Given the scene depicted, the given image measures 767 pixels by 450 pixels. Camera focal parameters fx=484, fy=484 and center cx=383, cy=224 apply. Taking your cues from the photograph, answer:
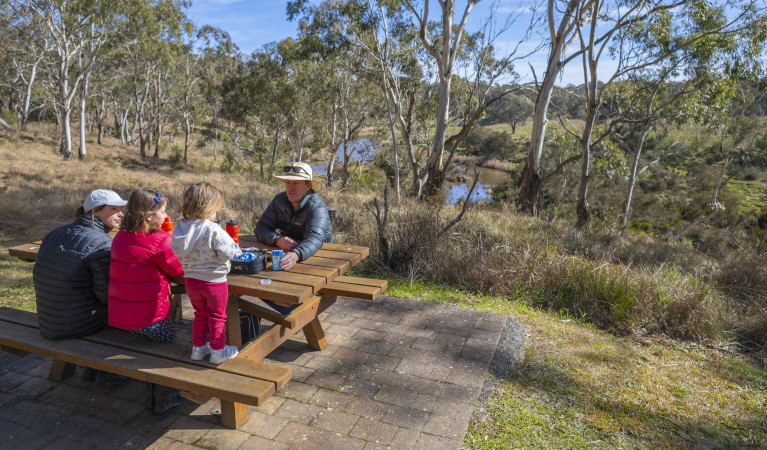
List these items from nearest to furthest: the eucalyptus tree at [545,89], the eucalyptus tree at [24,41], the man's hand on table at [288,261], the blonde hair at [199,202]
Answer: the blonde hair at [199,202] → the man's hand on table at [288,261] → the eucalyptus tree at [545,89] → the eucalyptus tree at [24,41]

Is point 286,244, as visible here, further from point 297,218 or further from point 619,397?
point 619,397

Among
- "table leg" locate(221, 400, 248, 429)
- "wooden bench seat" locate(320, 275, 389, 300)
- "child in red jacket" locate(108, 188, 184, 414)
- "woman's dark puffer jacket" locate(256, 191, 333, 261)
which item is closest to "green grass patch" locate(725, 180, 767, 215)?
"wooden bench seat" locate(320, 275, 389, 300)

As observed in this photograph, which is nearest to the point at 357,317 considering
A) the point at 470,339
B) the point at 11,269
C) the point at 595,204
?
the point at 470,339

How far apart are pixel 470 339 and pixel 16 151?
2429 cm

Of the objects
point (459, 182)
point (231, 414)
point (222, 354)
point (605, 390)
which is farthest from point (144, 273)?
point (459, 182)

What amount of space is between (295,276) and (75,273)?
3.69ft

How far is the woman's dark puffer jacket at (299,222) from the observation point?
11.0 ft

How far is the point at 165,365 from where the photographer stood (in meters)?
2.34

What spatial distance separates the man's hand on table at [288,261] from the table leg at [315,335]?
1.77ft

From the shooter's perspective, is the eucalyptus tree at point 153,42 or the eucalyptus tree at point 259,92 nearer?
the eucalyptus tree at point 153,42

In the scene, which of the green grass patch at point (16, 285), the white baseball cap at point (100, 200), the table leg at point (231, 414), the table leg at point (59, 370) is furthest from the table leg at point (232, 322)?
the green grass patch at point (16, 285)

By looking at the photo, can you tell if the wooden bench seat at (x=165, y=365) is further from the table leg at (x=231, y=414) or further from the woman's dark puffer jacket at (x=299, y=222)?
the woman's dark puffer jacket at (x=299, y=222)

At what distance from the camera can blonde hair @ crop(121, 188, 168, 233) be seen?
2.40 metres

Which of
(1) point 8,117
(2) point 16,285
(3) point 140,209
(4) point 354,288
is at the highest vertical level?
(1) point 8,117
